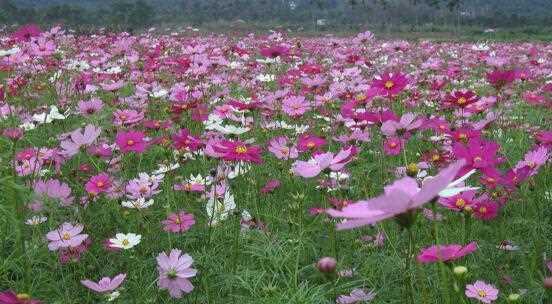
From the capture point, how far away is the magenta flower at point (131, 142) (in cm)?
193

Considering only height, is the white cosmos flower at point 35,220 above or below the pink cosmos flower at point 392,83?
below

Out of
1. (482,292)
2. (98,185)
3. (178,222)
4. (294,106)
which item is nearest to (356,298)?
(482,292)

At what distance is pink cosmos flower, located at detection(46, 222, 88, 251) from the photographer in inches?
62.5

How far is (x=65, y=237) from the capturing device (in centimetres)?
164

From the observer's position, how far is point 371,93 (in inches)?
84.1

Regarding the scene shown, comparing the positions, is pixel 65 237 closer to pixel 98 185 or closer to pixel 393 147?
pixel 98 185

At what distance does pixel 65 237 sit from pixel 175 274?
41 centimetres

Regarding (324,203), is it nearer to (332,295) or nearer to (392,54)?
(332,295)

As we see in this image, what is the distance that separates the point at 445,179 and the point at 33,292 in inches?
49.5

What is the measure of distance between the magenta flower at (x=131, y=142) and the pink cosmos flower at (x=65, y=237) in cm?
35

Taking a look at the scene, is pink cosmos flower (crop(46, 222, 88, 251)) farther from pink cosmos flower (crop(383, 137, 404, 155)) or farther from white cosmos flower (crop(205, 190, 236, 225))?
pink cosmos flower (crop(383, 137, 404, 155))

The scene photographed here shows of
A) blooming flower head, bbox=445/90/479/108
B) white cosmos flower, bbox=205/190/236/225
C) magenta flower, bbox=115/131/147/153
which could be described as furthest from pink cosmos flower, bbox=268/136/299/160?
blooming flower head, bbox=445/90/479/108

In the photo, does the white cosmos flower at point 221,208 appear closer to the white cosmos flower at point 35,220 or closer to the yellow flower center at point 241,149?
the yellow flower center at point 241,149

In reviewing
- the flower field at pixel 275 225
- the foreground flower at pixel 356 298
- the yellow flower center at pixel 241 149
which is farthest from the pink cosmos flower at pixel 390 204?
the yellow flower center at pixel 241 149
